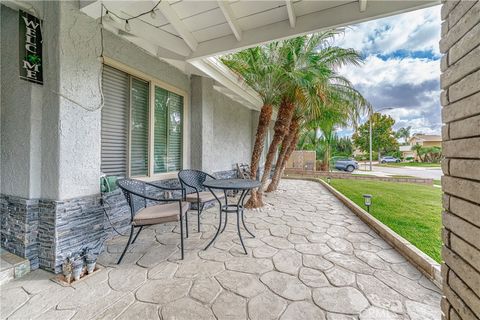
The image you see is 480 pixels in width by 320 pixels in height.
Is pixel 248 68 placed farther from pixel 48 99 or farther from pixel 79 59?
pixel 48 99

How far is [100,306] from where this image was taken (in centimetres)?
180

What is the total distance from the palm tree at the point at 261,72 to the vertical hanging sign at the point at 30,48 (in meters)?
3.57

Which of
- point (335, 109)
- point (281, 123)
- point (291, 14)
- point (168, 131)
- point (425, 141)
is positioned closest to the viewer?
point (291, 14)

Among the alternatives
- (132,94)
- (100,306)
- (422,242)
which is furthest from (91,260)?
(422,242)

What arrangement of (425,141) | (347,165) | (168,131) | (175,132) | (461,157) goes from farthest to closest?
(425,141) → (347,165) → (175,132) → (168,131) → (461,157)

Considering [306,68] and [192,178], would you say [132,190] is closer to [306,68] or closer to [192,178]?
[192,178]

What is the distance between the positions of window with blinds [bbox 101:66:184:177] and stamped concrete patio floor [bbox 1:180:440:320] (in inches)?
51.0

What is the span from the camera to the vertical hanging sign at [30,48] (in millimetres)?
2312

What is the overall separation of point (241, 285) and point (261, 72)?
4.27m

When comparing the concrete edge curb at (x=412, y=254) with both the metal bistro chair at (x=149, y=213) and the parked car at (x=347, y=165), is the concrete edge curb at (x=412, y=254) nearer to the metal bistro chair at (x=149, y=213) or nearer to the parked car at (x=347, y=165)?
the metal bistro chair at (x=149, y=213)

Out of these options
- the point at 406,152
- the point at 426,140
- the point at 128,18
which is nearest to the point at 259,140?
the point at 128,18

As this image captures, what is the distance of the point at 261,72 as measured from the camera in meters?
4.72

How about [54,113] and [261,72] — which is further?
[261,72]

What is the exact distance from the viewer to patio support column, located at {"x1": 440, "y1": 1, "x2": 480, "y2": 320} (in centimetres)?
100
